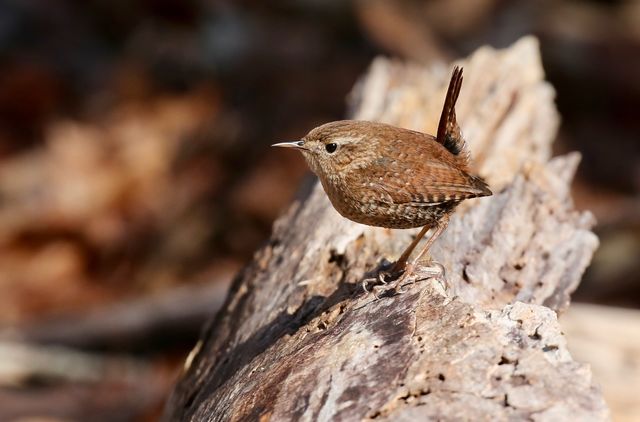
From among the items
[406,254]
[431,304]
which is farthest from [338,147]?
[431,304]

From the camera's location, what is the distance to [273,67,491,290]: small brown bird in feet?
10.7

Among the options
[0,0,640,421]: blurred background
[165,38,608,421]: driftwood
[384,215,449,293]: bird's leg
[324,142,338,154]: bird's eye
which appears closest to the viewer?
[165,38,608,421]: driftwood

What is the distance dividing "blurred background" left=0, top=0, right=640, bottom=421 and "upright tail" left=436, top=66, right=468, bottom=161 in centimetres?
262

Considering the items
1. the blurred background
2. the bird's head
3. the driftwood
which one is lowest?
the driftwood

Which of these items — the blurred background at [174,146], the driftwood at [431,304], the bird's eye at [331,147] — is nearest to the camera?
the driftwood at [431,304]

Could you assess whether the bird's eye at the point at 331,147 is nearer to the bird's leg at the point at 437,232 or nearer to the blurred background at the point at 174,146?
the bird's leg at the point at 437,232

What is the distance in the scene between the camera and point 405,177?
332cm

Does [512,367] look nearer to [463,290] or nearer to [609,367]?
[463,290]

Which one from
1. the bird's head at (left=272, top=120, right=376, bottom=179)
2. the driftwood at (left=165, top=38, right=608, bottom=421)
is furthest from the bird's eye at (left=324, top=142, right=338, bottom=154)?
the driftwood at (left=165, top=38, right=608, bottom=421)

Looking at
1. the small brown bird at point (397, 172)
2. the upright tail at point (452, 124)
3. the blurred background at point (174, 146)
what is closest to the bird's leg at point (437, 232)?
the small brown bird at point (397, 172)

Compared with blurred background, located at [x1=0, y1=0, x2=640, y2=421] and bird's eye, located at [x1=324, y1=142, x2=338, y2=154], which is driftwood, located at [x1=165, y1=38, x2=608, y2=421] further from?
blurred background, located at [x1=0, y1=0, x2=640, y2=421]

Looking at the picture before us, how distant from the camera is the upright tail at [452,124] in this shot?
3.37 metres

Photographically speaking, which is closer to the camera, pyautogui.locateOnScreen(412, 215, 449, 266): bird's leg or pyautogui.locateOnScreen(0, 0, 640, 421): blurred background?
pyautogui.locateOnScreen(412, 215, 449, 266): bird's leg

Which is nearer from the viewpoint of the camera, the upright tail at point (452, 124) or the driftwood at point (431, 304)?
the driftwood at point (431, 304)
